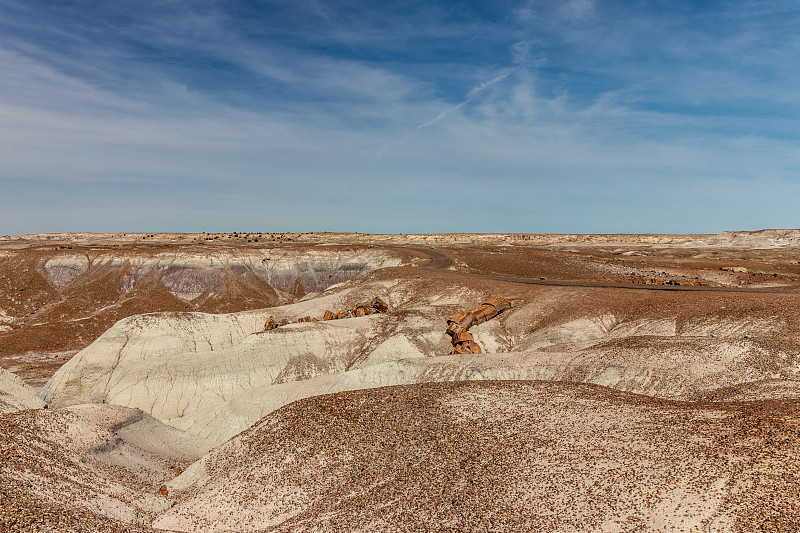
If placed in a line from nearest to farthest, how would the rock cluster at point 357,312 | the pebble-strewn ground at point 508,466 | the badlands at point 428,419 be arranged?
the pebble-strewn ground at point 508,466
the badlands at point 428,419
the rock cluster at point 357,312

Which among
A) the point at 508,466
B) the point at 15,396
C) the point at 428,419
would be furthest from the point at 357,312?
the point at 508,466

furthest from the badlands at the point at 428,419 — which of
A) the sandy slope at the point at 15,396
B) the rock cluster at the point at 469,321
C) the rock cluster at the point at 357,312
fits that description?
the rock cluster at the point at 357,312

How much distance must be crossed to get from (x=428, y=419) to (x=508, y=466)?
476cm

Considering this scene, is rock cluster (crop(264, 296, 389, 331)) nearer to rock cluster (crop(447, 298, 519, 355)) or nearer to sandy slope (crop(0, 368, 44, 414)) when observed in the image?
rock cluster (crop(447, 298, 519, 355))

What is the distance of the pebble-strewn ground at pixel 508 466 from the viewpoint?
42.5ft

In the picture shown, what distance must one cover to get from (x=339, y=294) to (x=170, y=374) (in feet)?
72.6

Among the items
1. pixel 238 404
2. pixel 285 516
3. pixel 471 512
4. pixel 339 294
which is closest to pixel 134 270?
pixel 339 294

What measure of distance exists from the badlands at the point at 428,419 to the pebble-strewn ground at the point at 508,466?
0.07 meters

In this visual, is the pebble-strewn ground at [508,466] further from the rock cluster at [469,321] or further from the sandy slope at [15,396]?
the sandy slope at [15,396]

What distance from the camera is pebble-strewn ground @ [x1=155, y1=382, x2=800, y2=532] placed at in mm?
12953

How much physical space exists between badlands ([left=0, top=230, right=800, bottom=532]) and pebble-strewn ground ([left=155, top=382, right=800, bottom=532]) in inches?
2.9

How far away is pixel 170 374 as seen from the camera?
35.5 m

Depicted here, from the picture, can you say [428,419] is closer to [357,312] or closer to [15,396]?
[357,312]

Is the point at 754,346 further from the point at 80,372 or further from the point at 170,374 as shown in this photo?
the point at 80,372
